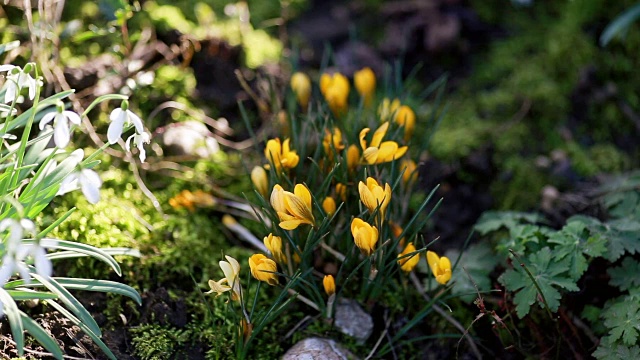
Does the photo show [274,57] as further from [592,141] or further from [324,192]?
[592,141]

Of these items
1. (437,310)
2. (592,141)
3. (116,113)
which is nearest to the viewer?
(116,113)

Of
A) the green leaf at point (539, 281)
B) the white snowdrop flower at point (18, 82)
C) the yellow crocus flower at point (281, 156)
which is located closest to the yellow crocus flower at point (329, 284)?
the yellow crocus flower at point (281, 156)

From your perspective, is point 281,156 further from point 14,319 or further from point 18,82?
point 14,319

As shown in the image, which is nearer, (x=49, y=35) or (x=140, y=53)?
(x=49, y=35)

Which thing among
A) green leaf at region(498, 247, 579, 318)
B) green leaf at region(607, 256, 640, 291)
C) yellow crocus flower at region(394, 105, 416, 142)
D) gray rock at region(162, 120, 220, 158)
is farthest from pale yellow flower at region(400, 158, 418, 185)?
gray rock at region(162, 120, 220, 158)

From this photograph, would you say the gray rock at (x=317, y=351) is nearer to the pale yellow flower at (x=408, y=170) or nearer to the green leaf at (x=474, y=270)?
the green leaf at (x=474, y=270)

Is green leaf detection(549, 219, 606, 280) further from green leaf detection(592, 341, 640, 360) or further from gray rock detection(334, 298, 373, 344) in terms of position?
gray rock detection(334, 298, 373, 344)

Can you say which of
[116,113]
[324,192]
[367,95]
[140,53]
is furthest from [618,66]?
[116,113]
